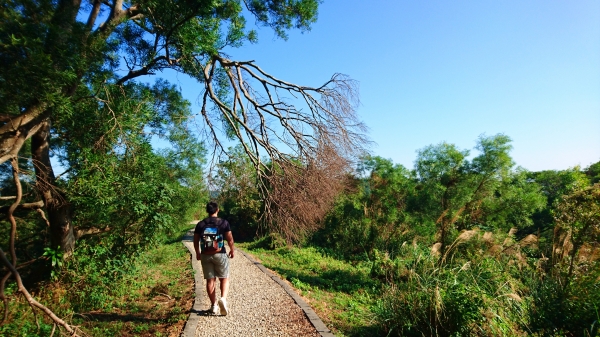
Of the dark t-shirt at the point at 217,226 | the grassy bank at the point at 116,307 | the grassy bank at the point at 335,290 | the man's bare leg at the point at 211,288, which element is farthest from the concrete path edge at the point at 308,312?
the grassy bank at the point at 116,307

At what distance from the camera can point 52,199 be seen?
17.0 ft

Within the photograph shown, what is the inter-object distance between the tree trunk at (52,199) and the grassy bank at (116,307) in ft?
2.39

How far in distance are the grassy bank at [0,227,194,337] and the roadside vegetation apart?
225cm

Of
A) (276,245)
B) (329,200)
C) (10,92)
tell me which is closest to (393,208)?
(276,245)

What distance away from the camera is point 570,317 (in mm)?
2840

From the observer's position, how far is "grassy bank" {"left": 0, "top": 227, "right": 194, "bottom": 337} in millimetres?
4016

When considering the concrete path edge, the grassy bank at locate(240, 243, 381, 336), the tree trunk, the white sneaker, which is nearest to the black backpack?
the white sneaker

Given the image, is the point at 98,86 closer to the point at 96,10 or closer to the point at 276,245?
the point at 96,10

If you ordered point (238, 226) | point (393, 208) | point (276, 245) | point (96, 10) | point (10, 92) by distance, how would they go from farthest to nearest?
point (238, 226), point (276, 245), point (393, 208), point (96, 10), point (10, 92)

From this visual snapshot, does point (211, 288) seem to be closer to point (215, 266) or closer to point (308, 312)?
point (215, 266)

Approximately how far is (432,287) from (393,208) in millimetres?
8340

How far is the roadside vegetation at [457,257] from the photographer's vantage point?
3275 millimetres

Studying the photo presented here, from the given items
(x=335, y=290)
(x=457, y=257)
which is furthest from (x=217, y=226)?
(x=457, y=257)

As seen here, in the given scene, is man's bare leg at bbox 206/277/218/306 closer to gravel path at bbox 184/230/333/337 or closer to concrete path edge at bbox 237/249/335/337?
gravel path at bbox 184/230/333/337
